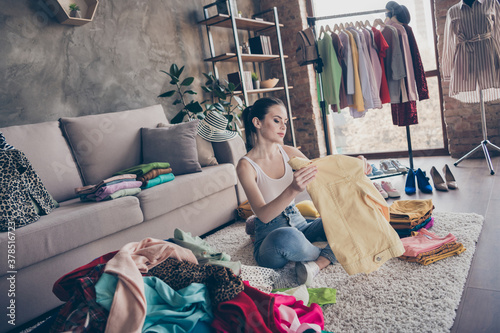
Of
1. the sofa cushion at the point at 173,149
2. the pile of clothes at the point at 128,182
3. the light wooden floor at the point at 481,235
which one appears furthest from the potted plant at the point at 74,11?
the light wooden floor at the point at 481,235

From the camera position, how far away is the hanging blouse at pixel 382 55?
11.0ft

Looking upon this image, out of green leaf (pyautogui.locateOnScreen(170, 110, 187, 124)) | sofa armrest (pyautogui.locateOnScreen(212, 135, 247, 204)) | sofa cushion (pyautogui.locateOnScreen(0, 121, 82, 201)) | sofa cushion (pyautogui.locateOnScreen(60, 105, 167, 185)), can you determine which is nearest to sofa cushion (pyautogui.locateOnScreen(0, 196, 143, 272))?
sofa cushion (pyautogui.locateOnScreen(0, 121, 82, 201))

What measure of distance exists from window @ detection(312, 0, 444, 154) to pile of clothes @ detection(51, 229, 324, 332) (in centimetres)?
386

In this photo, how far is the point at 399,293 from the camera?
60.9 inches

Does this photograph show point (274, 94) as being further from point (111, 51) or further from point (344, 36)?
point (111, 51)

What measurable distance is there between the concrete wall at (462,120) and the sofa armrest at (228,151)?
2418 millimetres

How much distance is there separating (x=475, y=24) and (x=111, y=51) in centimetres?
313

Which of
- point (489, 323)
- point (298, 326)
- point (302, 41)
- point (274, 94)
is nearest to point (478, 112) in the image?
point (302, 41)

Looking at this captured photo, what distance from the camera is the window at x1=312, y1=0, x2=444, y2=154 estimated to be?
14.4 ft

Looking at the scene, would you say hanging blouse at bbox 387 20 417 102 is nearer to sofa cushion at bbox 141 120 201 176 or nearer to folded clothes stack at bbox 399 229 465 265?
folded clothes stack at bbox 399 229 465 265

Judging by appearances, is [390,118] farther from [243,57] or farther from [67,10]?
[67,10]

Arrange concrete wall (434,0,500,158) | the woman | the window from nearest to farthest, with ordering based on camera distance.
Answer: the woman → concrete wall (434,0,500,158) → the window

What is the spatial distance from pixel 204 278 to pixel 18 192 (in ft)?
4.10

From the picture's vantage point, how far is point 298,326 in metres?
1.23
